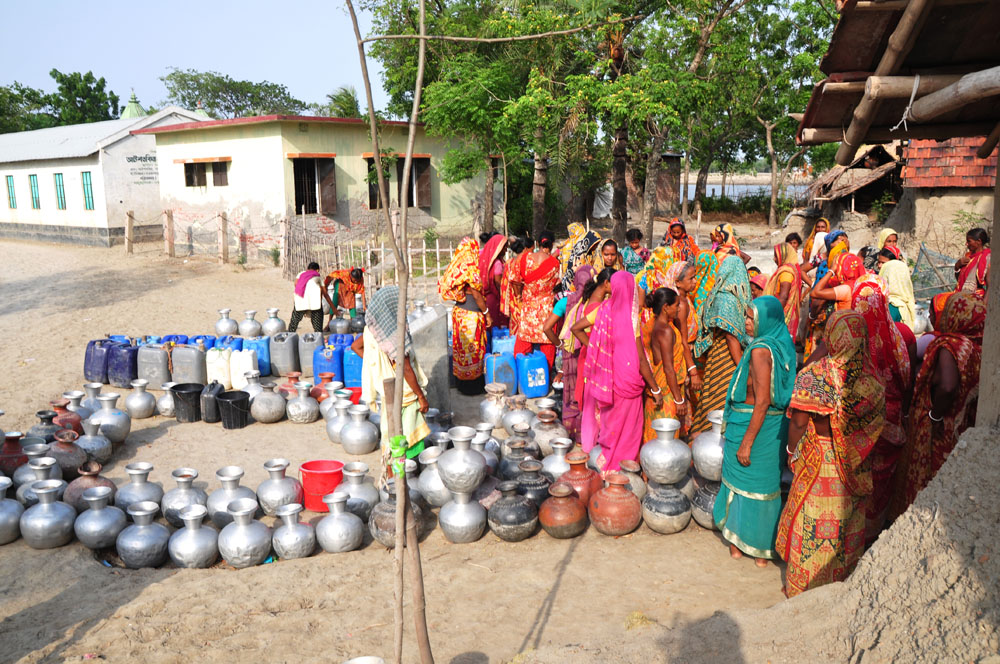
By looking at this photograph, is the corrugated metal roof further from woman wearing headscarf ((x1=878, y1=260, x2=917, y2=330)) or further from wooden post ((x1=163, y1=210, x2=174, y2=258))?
woman wearing headscarf ((x1=878, y1=260, x2=917, y2=330))

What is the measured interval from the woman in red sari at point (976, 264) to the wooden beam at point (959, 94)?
3.32 meters

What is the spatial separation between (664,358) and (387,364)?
2.07 meters

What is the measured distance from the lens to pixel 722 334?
5.68 meters

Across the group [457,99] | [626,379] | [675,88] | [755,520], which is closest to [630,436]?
[626,379]

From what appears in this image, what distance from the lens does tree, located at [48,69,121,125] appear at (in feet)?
128

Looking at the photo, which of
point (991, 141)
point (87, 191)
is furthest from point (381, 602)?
point (87, 191)

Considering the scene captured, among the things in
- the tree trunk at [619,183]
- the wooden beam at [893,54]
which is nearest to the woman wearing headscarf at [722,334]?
the wooden beam at [893,54]

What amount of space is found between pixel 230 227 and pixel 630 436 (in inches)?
604

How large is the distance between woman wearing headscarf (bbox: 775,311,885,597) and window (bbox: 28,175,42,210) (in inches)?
1049

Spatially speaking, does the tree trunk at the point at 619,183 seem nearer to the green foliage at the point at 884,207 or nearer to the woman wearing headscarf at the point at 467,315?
the woman wearing headscarf at the point at 467,315

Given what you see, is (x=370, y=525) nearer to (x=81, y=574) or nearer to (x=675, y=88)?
(x=81, y=574)

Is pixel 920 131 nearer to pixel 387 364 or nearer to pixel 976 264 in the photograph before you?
pixel 976 264

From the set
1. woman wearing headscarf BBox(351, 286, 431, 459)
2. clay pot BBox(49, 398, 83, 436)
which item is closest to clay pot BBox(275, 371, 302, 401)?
clay pot BBox(49, 398, 83, 436)

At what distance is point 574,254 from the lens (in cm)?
864
